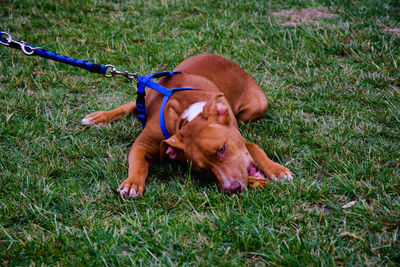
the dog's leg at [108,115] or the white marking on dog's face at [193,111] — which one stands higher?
the white marking on dog's face at [193,111]

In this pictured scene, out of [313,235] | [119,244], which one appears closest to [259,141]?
[313,235]

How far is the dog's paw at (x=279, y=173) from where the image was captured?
3.27 metres

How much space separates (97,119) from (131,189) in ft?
Answer: 5.04

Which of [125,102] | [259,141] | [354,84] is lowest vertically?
[125,102]

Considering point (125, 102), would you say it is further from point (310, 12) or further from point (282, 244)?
point (310, 12)

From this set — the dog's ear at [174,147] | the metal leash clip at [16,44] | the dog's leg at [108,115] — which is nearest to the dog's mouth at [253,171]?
the dog's ear at [174,147]

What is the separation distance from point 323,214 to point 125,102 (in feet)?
9.93

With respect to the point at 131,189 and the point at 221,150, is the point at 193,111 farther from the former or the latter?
the point at 131,189

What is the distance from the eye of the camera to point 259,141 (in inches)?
154

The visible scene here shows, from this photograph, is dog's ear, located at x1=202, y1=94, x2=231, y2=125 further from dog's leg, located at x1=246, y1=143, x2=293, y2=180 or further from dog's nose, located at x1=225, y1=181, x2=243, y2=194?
dog's nose, located at x1=225, y1=181, x2=243, y2=194

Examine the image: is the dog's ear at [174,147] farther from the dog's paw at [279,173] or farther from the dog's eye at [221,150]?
the dog's paw at [279,173]

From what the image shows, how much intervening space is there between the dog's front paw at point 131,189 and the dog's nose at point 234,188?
0.74 meters

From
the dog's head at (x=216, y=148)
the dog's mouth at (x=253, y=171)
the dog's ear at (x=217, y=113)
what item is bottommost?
the dog's mouth at (x=253, y=171)

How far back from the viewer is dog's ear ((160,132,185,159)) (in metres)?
3.32
